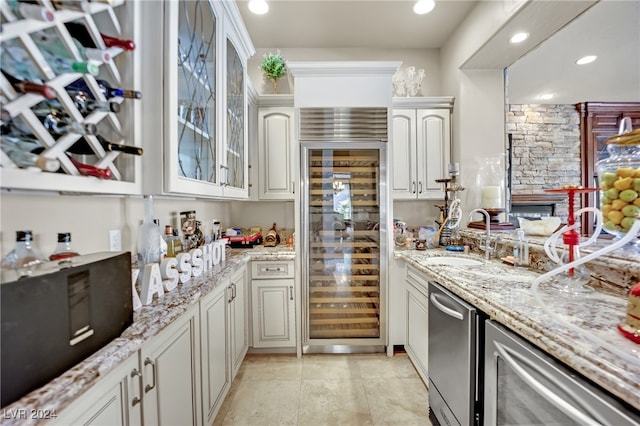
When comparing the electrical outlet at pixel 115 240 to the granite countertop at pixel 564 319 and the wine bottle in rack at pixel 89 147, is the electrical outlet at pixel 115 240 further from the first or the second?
the granite countertop at pixel 564 319

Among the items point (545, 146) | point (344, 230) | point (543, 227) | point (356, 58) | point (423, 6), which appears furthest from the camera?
point (545, 146)

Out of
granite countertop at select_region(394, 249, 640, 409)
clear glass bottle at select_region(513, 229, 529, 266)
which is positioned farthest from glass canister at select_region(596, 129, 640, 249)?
clear glass bottle at select_region(513, 229, 529, 266)

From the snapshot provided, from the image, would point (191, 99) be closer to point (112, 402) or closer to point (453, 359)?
point (112, 402)

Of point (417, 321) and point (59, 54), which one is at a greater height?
point (59, 54)

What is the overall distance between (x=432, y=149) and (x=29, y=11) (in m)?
2.75

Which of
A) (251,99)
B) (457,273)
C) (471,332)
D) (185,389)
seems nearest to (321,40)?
(251,99)

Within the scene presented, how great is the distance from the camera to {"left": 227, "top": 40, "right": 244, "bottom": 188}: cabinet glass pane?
1786 mm

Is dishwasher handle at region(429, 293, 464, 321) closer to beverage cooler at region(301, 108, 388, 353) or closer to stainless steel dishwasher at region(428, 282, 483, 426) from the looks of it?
stainless steel dishwasher at region(428, 282, 483, 426)

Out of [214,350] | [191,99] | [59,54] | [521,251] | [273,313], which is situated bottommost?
[273,313]

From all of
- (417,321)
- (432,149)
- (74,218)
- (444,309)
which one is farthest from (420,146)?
(74,218)

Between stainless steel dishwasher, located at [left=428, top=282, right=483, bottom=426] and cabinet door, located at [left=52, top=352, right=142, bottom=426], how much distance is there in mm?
1306

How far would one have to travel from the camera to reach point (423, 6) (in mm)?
2273

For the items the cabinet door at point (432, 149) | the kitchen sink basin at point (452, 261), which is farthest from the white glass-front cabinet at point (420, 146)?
the kitchen sink basin at point (452, 261)

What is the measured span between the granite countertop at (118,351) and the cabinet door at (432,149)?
6.94 ft
